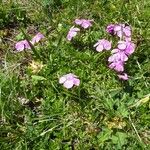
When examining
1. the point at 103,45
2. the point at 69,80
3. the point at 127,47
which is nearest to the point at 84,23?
the point at 103,45

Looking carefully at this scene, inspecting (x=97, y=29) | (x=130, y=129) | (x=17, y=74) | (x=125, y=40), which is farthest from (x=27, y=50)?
(x=130, y=129)

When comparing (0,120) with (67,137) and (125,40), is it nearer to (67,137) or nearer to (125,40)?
(67,137)

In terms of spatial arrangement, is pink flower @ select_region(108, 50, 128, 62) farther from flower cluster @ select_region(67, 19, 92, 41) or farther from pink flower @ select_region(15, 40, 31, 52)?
pink flower @ select_region(15, 40, 31, 52)

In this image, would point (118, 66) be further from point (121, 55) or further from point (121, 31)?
point (121, 31)

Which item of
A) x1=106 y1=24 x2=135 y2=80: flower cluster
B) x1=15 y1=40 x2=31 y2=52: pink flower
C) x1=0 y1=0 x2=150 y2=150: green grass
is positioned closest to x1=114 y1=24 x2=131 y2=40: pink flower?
x1=106 y1=24 x2=135 y2=80: flower cluster

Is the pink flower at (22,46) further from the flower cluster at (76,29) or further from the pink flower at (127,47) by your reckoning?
the pink flower at (127,47)

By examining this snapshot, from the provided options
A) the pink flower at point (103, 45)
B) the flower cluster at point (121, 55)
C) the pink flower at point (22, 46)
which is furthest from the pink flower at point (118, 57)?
the pink flower at point (22, 46)
